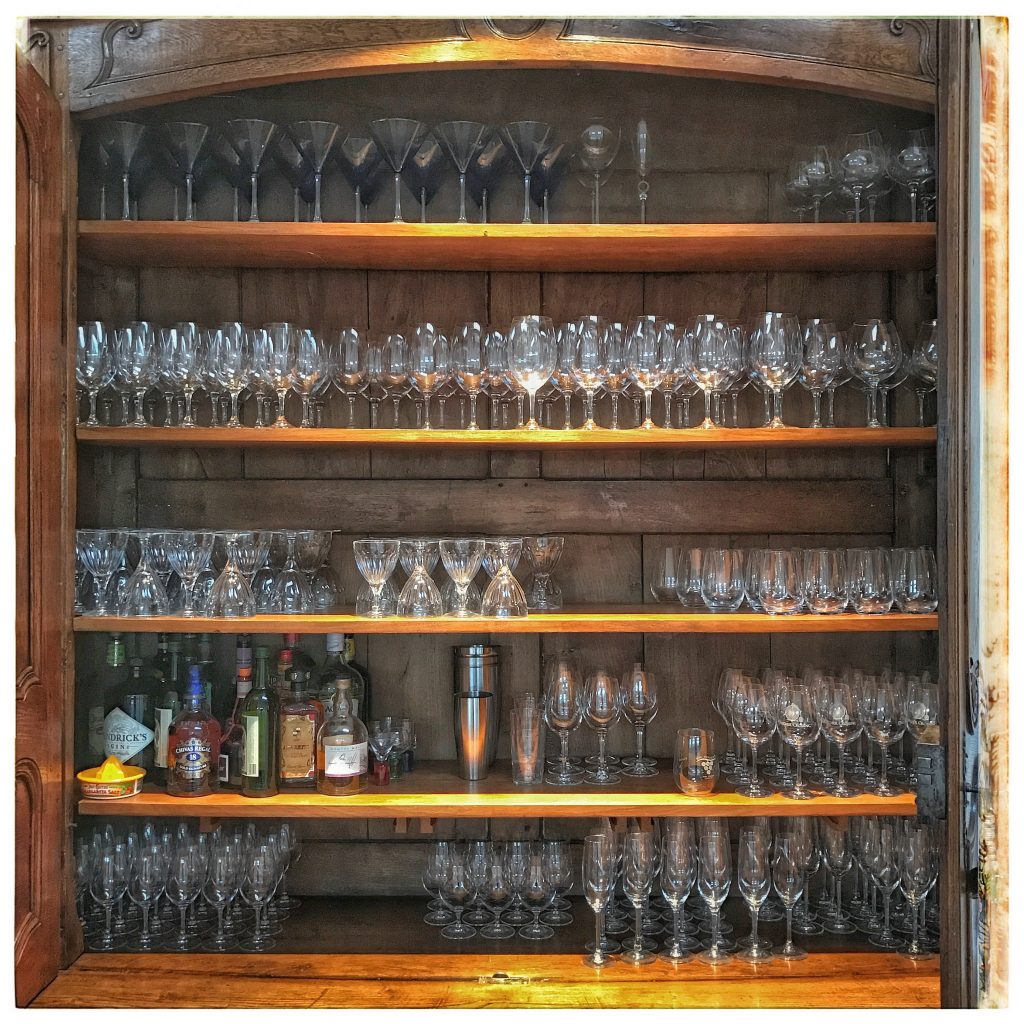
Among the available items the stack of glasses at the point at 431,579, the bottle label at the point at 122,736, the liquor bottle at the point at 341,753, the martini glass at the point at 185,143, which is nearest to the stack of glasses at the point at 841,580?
the stack of glasses at the point at 431,579

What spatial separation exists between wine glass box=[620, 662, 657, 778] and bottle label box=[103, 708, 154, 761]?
0.95m

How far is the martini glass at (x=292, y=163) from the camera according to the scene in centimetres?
212

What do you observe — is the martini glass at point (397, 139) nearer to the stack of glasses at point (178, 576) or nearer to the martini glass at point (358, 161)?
the martini glass at point (358, 161)

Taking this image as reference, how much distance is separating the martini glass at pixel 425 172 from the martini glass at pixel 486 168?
63mm

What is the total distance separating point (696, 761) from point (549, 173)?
1.19 metres

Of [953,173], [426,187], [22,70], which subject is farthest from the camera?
[426,187]

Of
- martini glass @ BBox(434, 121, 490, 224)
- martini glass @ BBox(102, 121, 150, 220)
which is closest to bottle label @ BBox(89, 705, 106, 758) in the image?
martini glass @ BBox(102, 121, 150, 220)

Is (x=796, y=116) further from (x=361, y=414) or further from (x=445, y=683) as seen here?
(x=445, y=683)

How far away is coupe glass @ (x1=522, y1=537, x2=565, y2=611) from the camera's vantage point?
6.91 ft

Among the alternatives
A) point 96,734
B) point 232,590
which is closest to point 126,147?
point 232,590

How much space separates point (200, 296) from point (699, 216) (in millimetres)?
1092

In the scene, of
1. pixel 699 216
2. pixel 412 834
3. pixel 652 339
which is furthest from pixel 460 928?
pixel 699 216

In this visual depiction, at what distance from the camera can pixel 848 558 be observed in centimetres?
204

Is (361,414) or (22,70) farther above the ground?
(22,70)
